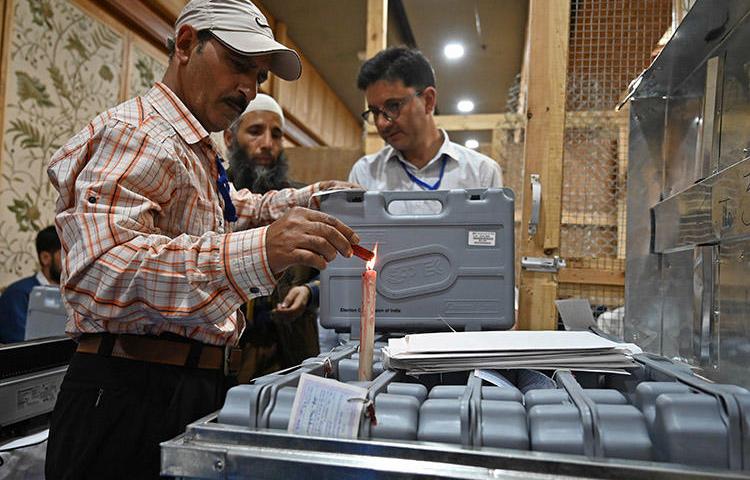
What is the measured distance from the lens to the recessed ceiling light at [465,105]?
285 inches

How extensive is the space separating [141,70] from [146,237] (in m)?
2.85

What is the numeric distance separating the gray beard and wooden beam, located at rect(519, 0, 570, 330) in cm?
112

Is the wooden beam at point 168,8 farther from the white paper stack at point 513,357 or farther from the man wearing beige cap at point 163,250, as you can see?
the white paper stack at point 513,357

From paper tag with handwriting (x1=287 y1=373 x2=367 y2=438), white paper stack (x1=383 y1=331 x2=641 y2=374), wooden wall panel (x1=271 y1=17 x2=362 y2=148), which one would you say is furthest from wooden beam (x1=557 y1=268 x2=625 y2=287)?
wooden wall panel (x1=271 y1=17 x2=362 y2=148)

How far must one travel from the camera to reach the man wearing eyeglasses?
1919mm

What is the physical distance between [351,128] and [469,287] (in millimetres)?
7005

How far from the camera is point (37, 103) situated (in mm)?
2555

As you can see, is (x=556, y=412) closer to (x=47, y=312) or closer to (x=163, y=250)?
(x=163, y=250)

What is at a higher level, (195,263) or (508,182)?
(508,182)

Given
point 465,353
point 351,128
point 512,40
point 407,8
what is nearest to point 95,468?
point 465,353

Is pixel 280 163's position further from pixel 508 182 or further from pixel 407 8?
pixel 407 8

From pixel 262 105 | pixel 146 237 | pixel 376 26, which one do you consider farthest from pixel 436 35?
pixel 146 237

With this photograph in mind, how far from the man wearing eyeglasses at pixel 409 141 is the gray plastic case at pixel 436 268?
639mm

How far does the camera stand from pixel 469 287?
1.19 m
